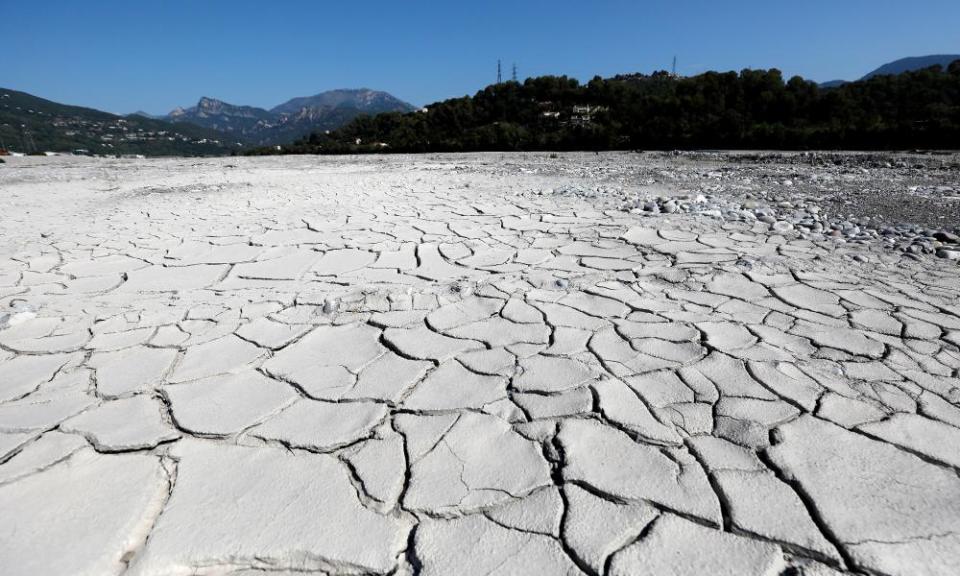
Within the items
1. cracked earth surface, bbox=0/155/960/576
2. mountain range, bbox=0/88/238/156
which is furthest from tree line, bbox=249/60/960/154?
mountain range, bbox=0/88/238/156

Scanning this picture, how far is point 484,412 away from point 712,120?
1512 centimetres

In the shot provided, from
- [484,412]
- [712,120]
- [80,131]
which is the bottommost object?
[484,412]

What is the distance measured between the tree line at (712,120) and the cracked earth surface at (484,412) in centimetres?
1003

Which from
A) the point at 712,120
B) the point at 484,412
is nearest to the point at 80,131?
the point at 712,120

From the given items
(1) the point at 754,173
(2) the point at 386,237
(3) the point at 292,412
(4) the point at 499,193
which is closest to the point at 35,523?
(3) the point at 292,412

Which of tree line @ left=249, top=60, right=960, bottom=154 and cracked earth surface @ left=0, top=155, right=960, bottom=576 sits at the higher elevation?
tree line @ left=249, top=60, right=960, bottom=154

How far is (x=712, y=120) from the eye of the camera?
14008mm

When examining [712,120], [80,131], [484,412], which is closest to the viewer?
[484,412]

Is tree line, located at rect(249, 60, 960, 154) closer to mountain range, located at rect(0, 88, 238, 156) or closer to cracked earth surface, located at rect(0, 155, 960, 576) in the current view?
cracked earth surface, located at rect(0, 155, 960, 576)

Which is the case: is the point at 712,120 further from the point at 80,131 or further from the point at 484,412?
the point at 80,131

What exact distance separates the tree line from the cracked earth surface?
1003cm

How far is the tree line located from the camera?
1059 centimetres

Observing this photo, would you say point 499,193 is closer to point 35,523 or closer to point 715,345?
point 715,345

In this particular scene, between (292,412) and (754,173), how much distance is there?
275 inches
